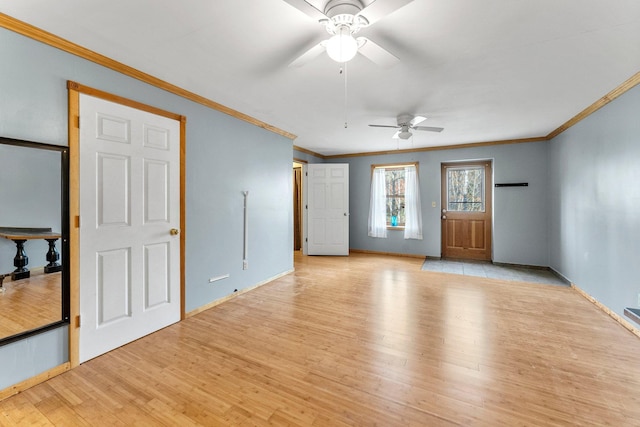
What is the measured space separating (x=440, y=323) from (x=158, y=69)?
3598 mm

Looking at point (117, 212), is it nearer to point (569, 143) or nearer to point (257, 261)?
point (257, 261)

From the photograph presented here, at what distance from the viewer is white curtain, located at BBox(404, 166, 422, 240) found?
19.6 ft

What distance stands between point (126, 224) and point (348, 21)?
92.5 inches

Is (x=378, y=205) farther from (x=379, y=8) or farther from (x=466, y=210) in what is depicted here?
(x=379, y=8)

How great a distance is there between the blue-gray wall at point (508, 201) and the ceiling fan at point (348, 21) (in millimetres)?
4439

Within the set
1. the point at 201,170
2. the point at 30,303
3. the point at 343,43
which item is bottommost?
the point at 30,303

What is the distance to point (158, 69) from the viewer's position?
7.91ft

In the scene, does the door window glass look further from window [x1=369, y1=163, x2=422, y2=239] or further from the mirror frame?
the mirror frame

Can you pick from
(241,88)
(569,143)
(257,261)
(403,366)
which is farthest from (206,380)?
(569,143)

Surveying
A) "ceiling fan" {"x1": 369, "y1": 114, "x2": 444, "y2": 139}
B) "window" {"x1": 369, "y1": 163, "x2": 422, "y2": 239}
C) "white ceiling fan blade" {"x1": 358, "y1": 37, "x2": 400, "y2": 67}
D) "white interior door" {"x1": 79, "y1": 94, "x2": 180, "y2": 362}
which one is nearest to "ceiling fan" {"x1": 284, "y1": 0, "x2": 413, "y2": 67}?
"white ceiling fan blade" {"x1": 358, "y1": 37, "x2": 400, "y2": 67}

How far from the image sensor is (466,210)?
5781mm

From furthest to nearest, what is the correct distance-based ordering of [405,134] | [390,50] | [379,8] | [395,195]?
[395,195] → [405,134] → [390,50] → [379,8]

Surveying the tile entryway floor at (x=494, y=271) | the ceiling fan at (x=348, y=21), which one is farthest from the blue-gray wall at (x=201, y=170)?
the tile entryway floor at (x=494, y=271)

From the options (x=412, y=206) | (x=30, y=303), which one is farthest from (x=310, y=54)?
(x=412, y=206)
